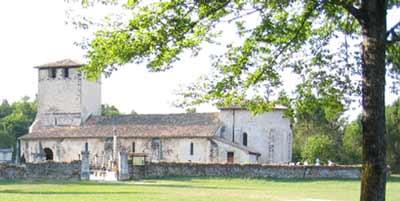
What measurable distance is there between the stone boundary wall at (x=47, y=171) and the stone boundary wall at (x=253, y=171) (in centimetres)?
501

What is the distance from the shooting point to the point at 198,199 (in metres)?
20.9

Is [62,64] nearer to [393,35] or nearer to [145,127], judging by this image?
[145,127]

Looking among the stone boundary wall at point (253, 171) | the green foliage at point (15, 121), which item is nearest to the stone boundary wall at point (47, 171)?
the stone boundary wall at point (253, 171)

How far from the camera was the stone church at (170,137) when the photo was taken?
2232 inches

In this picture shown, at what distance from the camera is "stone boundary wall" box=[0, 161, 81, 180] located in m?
38.4

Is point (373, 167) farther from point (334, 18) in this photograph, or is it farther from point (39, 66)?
point (39, 66)

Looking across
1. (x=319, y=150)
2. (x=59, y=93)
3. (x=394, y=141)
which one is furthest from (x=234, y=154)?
(x=59, y=93)

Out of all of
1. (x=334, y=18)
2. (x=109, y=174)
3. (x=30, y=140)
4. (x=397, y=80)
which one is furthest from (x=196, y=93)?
(x=30, y=140)

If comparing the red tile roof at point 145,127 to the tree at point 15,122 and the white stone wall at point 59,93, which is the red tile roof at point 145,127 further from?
the tree at point 15,122

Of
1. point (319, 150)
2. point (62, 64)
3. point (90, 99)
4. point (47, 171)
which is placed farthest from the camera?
point (90, 99)

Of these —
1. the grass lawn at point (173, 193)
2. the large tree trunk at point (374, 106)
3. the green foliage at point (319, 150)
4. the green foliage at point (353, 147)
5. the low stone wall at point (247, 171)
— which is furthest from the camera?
the green foliage at point (353, 147)

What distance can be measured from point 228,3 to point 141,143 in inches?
1997

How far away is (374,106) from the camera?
8.52 m

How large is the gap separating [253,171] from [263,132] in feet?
52.2
